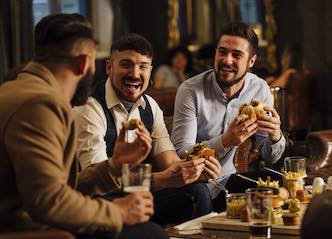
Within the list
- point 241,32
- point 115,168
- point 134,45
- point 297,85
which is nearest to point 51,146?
point 115,168

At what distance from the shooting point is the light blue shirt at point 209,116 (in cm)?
486

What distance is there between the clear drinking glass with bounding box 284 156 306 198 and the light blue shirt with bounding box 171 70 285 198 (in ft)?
1.72

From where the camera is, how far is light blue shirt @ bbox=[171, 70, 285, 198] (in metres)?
4.86

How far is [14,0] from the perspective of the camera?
29.6 ft

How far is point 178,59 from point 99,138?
638 cm

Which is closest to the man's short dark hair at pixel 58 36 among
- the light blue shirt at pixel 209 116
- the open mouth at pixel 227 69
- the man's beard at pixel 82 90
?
the man's beard at pixel 82 90

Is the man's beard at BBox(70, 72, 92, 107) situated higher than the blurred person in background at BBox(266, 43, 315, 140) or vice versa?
the man's beard at BBox(70, 72, 92, 107)

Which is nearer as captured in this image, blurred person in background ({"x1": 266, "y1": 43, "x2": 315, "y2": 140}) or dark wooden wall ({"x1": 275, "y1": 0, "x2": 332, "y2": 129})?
blurred person in background ({"x1": 266, "y1": 43, "x2": 315, "y2": 140})

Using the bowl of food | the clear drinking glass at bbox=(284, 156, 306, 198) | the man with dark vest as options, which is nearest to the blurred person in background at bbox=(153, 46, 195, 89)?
the man with dark vest

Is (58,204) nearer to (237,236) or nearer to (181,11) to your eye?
(237,236)

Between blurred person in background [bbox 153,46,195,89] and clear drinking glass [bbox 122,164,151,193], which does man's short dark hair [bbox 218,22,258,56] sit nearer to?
clear drinking glass [bbox 122,164,151,193]

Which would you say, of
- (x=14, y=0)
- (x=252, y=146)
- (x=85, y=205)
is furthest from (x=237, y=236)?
(x=14, y=0)

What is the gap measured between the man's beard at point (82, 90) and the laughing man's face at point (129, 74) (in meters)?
1.18

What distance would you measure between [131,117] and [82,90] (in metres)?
1.25
